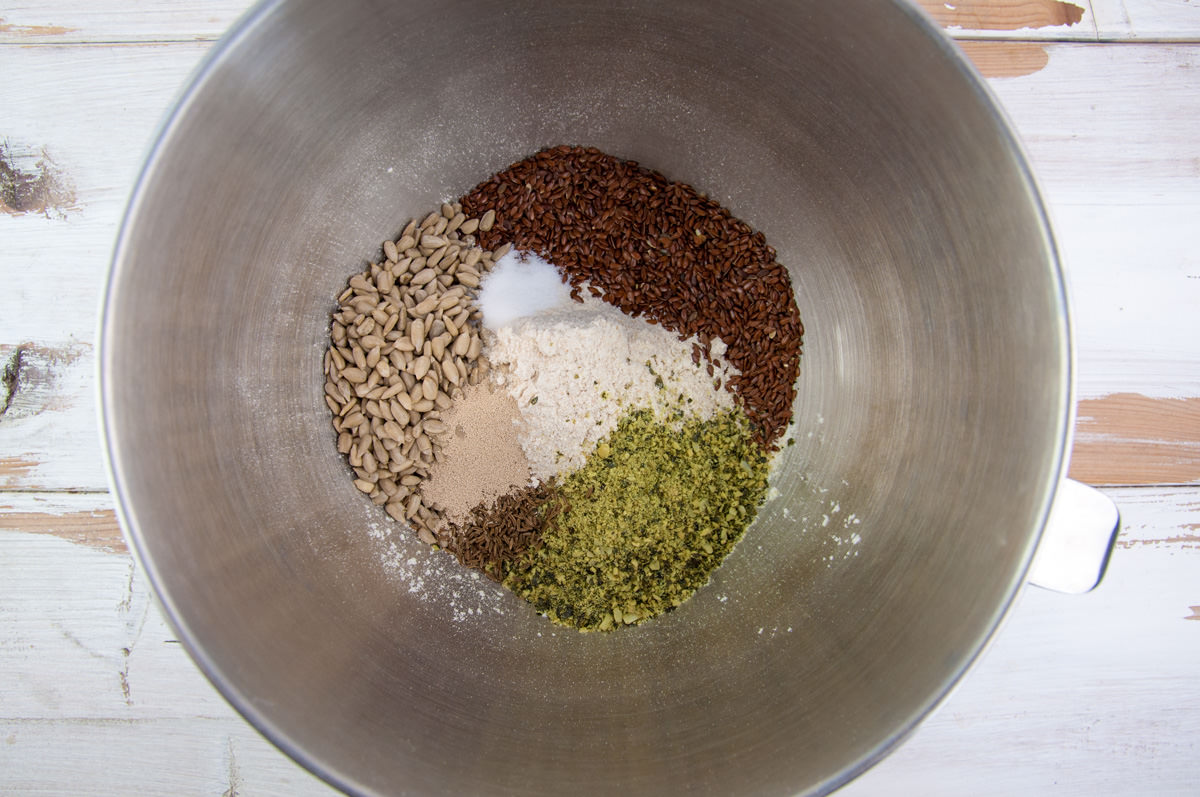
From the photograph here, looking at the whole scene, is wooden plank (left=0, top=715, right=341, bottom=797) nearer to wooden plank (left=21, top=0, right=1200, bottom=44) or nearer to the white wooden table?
the white wooden table

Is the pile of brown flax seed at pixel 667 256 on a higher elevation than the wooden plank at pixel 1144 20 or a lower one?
lower

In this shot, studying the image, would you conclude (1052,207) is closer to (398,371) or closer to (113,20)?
(398,371)

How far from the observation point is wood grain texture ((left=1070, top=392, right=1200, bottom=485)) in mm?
1477

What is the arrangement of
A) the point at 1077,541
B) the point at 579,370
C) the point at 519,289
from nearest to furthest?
1. the point at 1077,541
2. the point at 579,370
3. the point at 519,289

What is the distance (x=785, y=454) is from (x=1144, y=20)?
3.88 ft

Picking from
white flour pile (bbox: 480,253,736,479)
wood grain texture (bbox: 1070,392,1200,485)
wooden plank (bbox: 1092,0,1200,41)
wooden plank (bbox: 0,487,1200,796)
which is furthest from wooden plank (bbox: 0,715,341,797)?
wooden plank (bbox: 1092,0,1200,41)

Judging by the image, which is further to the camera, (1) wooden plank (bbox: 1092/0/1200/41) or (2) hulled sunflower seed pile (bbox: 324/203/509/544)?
(1) wooden plank (bbox: 1092/0/1200/41)

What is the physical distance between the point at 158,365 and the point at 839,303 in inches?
47.3

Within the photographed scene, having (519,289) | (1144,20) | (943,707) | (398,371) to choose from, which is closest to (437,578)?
(398,371)

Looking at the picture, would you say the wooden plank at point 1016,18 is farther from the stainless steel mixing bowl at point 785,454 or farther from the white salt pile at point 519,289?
the white salt pile at point 519,289

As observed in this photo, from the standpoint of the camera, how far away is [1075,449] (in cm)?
147

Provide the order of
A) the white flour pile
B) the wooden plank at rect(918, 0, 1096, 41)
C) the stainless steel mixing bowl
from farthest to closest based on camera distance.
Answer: the wooden plank at rect(918, 0, 1096, 41)
the white flour pile
the stainless steel mixing bowl

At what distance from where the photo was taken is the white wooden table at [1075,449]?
1422 millimetres

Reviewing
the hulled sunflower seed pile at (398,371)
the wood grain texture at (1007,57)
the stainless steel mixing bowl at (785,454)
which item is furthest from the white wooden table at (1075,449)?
the hulled sunflower seed pile at (398,371)
